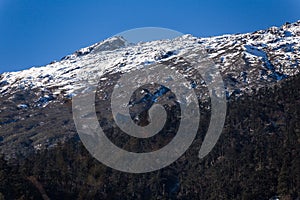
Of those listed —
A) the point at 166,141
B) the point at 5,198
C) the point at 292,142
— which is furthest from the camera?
the point at 166,141

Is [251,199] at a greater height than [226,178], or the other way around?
[226,178]

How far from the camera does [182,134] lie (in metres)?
167

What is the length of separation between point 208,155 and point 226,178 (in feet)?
93.6

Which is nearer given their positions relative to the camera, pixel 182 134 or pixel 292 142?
pixel 292 142

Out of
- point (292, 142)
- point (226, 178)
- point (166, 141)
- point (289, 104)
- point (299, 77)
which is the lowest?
point (226, 178)

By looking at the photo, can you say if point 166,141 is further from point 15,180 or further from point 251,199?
point 15,180

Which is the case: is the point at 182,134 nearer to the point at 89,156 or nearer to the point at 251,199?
the point at 89,156

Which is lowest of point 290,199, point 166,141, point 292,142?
point 290,199

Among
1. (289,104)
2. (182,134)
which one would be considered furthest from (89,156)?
(289,104)

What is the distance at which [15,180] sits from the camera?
90.5 meters

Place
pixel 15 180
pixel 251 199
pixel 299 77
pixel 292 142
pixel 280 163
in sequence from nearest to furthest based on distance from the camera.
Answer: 1. pixel 15 180
2. pixel 251 199
3. pixel 280 163
4. pixel 292 142
5. pixel 299 77

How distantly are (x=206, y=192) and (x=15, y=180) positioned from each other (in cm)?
4380

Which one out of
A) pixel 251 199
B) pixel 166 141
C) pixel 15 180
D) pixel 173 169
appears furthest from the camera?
pixel 166 141

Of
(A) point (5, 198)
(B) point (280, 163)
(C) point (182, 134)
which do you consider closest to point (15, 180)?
(A) point (5, 198)
